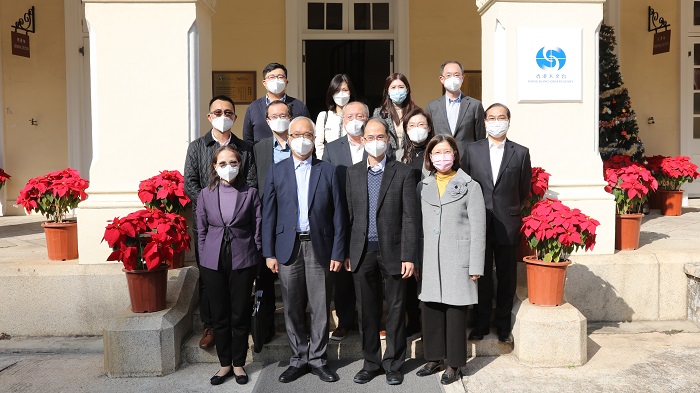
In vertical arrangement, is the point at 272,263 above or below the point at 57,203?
below

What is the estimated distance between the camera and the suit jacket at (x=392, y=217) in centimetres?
453

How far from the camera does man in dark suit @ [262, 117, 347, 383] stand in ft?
14.9

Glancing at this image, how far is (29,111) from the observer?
387 inches

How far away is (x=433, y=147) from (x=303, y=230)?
106cm

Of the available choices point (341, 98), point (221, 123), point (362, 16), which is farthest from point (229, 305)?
point (362, 16)

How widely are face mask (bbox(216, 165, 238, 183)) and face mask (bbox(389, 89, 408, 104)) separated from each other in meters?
1.38

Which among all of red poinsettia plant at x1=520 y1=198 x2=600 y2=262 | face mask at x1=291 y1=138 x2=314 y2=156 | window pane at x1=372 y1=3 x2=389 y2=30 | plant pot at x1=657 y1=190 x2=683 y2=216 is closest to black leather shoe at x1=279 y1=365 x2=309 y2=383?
face mask at x1=291 y1=138 x2=314 y2=156

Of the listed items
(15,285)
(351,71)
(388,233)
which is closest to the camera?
(388,233)

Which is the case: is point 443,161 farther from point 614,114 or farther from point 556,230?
point 614,114

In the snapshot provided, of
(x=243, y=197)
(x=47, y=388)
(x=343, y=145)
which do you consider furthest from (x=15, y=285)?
(x=343, y=145)

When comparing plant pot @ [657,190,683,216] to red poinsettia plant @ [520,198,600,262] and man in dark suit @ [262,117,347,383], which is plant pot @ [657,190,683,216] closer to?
red poinsettia plant @ [520,198,600,262]

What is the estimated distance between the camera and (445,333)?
15.4 ft

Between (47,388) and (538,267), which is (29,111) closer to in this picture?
(47,388)

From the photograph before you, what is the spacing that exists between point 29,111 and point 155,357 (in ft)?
21.3
